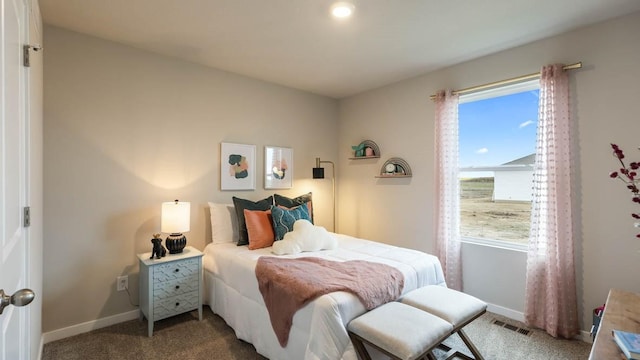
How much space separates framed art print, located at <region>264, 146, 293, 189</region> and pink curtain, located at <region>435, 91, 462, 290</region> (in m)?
1.91

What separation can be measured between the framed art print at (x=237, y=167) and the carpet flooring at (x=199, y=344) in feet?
4.93

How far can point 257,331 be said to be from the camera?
7.35 feet

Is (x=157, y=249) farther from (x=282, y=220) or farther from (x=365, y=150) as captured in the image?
(x=365, y=150)

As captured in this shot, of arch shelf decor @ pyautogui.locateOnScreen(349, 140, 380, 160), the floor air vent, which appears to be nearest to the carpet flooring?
the floor air vent

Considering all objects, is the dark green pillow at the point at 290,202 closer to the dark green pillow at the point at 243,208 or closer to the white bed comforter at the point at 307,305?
the dark green pillow at the point at 243,208

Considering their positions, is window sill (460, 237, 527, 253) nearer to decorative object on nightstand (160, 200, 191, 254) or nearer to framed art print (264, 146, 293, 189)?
framed art print (264, 146, 293, 189)

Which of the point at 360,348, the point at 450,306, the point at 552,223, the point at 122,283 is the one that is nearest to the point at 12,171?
the point at 360,348

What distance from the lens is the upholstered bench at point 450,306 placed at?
1.88m

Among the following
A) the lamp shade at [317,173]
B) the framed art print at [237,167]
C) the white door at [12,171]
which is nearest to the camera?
the white door at [12,171]

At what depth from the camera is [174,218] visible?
2.67 metres

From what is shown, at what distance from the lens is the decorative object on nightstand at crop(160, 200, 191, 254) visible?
266 centimetres

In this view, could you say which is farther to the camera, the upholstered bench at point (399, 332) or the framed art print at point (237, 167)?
the framed art print at point (237, 167)

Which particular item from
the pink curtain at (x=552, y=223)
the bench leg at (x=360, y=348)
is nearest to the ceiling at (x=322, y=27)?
the pink curtain at (x=552, y=223)

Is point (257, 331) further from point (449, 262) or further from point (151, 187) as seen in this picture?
point (449, 262)
